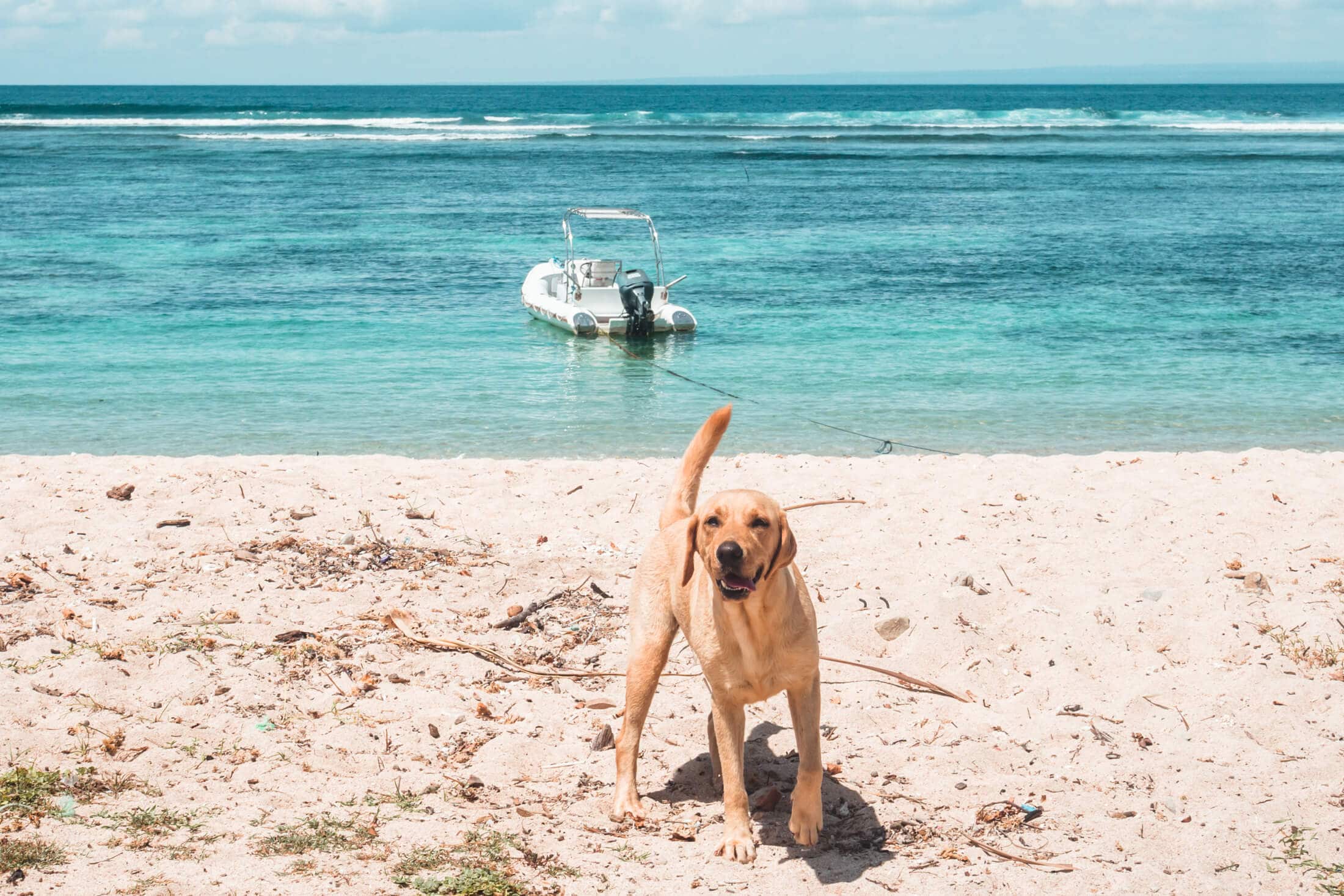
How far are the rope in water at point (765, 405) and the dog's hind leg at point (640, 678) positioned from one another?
738cm

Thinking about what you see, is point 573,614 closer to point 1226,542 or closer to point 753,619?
point 753,619

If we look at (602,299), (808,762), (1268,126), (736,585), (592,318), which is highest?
(1268,126)

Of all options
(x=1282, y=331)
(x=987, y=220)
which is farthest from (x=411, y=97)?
(x=1282, y=331)

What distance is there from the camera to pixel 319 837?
4.12 meters

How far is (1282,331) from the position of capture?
60.7 feet

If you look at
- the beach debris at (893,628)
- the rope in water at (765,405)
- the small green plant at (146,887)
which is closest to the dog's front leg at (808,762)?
the beach debris at (893,628)

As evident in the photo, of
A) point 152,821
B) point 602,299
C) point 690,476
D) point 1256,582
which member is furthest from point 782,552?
point 602,299

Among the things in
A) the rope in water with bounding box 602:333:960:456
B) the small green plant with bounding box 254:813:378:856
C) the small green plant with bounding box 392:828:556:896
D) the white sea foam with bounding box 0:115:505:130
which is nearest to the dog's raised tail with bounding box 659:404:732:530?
the small green plant with bounding box 392:828:556:896

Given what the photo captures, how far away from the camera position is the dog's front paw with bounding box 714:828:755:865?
425cm

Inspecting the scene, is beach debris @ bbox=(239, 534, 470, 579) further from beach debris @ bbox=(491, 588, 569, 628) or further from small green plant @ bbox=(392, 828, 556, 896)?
small green plant @ bbox=(392, 828, 556, 896)

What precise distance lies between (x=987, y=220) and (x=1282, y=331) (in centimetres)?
1515

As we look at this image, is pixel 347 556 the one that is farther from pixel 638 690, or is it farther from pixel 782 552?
pixel 782 552

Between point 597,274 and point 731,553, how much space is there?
1700 centimetres

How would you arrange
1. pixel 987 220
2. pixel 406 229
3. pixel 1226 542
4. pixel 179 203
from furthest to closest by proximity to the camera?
pixel 179 203 < pixel 987 220 < pixel 406 229 < pixel 1226 542
